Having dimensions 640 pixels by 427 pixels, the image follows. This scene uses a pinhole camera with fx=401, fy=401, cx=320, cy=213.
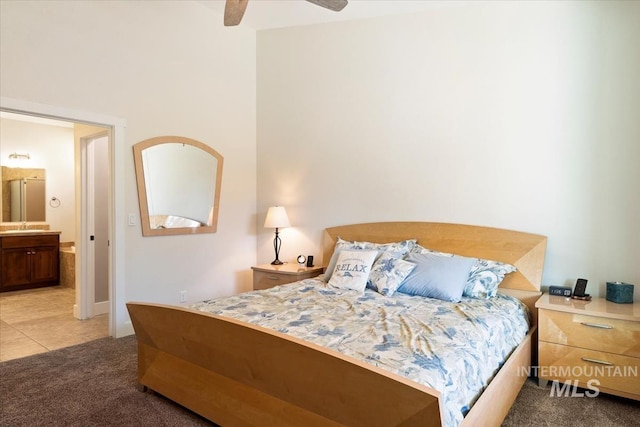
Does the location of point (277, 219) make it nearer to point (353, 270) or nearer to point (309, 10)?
point (353, 270)

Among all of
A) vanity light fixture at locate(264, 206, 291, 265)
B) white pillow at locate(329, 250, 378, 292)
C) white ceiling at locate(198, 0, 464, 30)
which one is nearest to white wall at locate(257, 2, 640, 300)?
white ceiling at locate(198, 0, 464, 30)

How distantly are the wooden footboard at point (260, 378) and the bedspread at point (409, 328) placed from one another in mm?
103

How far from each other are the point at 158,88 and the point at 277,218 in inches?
69.7

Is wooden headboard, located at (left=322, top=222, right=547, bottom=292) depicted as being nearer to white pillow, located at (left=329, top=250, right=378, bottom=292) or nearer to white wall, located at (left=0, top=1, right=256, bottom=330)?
white pillow, located at (left=329, top=250, right=378, bottom=292)

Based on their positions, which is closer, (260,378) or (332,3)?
(260,378)

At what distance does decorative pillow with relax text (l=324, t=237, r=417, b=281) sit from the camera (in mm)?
3527

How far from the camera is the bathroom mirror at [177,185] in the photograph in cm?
391

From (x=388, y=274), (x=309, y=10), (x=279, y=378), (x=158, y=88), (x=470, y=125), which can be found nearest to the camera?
(x=279, y=378)

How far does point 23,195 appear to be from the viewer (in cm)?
646

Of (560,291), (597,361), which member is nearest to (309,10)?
(560,291)

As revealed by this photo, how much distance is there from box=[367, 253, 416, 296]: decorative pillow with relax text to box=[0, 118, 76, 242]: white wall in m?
5.54

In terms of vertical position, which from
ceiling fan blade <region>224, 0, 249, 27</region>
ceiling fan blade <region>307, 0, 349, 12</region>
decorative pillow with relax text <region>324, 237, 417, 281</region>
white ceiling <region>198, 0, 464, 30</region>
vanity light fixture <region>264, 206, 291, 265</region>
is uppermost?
white ceiling <region>198, 0, 464, 30</region>

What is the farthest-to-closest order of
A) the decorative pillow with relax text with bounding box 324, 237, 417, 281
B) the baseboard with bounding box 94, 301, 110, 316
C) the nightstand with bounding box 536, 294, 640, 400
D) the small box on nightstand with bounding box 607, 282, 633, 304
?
→ the baseboard with bounding box 94, 301, 110, 316 < the decorative pillow with relax text with bounding box 324, 237, 417, 281 < the small box on nightstand with bounding box 607, 282, 633, 304 < the nightstand with bounding box 536, 294, 640, 400

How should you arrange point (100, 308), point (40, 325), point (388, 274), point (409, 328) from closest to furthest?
point (409, 328), point (388, 274), point (40, 325), point (100, 308)
